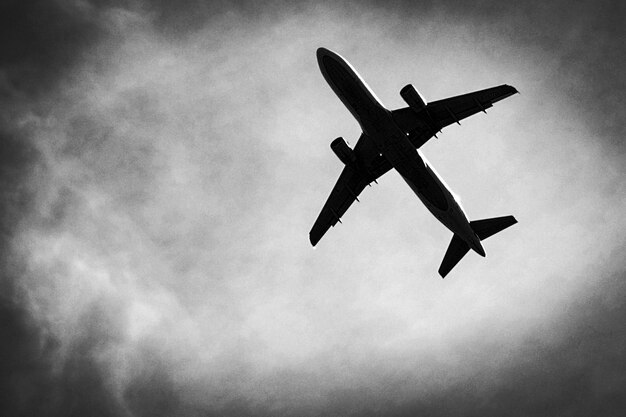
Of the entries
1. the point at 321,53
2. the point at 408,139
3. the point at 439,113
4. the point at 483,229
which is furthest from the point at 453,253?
the point at 321,53

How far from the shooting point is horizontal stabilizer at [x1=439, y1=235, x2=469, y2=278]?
77.9m

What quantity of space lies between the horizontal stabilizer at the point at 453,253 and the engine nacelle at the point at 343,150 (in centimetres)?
1582

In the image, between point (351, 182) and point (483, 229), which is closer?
point (483, 229)

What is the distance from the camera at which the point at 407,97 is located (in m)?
69.1

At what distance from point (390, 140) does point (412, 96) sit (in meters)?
5.23

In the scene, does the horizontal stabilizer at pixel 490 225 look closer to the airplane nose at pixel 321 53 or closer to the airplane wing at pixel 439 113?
the airplane wing at pixel 439 113

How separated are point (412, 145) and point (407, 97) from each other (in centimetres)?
516

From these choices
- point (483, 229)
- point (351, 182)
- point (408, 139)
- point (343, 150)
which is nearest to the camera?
point (408, 139)

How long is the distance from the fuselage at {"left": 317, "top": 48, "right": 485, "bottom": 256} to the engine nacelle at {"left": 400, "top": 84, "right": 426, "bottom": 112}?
252 cm

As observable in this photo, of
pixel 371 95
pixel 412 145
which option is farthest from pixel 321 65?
pixel 412 145

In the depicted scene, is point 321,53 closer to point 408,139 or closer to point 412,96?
point 412,96

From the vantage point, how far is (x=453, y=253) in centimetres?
7831

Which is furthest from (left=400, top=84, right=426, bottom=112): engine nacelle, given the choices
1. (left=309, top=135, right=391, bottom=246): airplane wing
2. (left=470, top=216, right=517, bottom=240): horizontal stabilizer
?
(left=470, top=216, right=517, bottom=240): horizontal stabilizer

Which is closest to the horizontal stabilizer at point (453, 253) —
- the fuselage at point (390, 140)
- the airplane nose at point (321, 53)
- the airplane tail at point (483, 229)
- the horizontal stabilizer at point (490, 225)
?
the airplane tail at point (483, 229)
